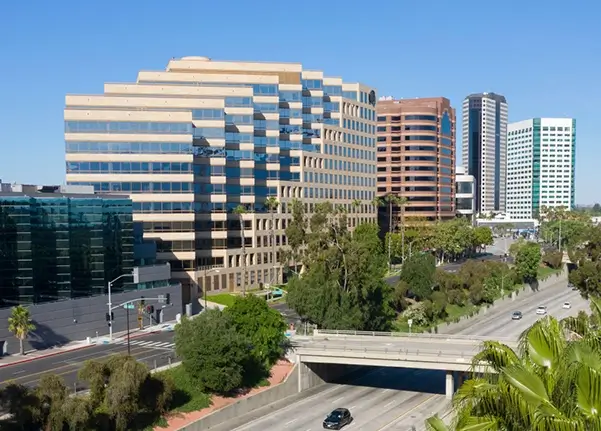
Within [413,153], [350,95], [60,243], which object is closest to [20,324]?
[60,243]

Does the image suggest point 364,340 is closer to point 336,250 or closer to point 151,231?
point 336,250

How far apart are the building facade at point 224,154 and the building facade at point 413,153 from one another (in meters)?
29.2

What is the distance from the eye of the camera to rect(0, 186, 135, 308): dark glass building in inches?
2847

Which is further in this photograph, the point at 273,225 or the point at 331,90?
the point at 331,90

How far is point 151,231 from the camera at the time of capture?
337 feet

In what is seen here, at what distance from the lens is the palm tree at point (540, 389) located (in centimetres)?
1041

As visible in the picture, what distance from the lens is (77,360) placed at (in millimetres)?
64812

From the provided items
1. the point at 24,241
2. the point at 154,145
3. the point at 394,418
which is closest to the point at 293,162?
the point at 154,145

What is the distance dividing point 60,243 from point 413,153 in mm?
128901

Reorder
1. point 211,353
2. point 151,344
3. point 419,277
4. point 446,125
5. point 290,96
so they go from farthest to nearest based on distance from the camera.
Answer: point 446,125 < point 290,96 < point 419,277 < point 151,344 < point 211,353

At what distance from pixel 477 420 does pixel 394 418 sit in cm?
4693

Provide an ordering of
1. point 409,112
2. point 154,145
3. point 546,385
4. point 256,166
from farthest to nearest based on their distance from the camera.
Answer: point 409,112, point 256,166, point 154,145, point 546,385

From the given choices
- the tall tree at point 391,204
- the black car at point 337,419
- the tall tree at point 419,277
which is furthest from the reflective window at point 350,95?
the black car at point 337,419

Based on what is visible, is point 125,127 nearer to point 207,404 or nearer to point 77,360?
point 77,360
